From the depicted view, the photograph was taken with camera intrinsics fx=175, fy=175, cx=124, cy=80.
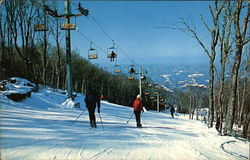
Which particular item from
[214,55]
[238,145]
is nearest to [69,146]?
[238,145]

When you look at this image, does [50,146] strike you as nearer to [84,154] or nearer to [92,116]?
[84,154]

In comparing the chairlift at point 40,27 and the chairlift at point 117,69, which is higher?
the chairlift at point 40,27

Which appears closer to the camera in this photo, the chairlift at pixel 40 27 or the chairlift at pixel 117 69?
the chairlift at pixel 40 27

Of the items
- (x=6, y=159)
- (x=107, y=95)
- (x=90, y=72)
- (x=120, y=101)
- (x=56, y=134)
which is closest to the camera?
(x=6, y=159)

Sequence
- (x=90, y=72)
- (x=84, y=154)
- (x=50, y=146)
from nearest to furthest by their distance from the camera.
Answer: (x=84, y=154) → (x=50, y=146) → (x=90, y=72)

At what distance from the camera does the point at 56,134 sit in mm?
6008

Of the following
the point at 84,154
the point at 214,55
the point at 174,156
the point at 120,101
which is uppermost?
the point at 214,55

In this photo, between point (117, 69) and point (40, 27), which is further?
point (117, 69)

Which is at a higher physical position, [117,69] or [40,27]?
[40,27]

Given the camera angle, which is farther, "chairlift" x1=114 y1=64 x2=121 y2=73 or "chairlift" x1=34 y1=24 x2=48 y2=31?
"chairlift" x1=114 y1=64 x2=121 y2=73

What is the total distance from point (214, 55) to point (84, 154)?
31.6 ft

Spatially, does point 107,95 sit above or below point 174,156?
below

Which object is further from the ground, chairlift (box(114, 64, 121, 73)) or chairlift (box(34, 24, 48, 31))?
chairlift (box(34, 24, 48, 31))

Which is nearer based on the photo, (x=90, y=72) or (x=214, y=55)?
(x=214, y=55)
